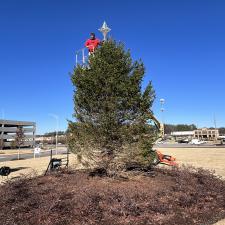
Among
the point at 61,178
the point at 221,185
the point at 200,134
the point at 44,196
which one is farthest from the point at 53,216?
the point at 200,134

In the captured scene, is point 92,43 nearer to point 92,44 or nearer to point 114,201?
point 92,44

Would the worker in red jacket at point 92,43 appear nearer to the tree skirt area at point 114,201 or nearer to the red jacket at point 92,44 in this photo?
the red jacket at point 92,44

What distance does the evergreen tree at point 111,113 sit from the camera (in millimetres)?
13391

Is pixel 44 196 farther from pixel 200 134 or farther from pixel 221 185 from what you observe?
pixel 200 134

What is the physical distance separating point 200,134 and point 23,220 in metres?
185

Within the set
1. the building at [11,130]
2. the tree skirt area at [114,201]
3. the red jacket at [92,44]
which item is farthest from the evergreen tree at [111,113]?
the building at [11,130]

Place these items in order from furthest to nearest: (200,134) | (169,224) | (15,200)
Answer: (200,134), (15,200), (169,224)

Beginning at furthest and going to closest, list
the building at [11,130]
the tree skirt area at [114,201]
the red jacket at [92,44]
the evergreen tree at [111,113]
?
the building at [11,130] < the red jacket at [92,44] < the evergreen tree at [111,113] < the tree skirt area at [114,201]

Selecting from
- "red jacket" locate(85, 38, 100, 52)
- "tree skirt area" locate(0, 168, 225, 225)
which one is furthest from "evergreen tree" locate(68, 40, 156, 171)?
"red jacket" locate(85, 38, 100, 52)

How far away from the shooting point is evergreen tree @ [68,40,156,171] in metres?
13.4

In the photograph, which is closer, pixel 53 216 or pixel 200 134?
pixel 53 216

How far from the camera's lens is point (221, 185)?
13836mm

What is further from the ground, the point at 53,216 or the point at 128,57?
the point at 128,57

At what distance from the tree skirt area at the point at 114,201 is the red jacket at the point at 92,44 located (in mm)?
6284
